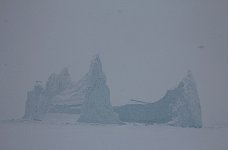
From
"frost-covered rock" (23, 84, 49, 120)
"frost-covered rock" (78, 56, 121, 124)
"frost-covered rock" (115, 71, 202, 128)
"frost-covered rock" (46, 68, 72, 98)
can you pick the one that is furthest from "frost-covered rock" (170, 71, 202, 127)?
"frost-covered rock" (23, 84, 49, 120)

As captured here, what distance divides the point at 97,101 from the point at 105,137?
216 millimetres

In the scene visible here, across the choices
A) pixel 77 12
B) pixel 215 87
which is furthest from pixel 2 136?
pixel 215 87

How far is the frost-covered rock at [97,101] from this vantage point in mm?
1828

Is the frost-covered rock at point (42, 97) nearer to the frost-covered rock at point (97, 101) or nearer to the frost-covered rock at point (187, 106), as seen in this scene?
the frost-covered rock at point (97, 101)

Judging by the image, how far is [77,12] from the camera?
1912 millimetres

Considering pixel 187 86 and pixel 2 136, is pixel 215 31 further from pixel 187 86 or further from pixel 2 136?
pixel 2 136

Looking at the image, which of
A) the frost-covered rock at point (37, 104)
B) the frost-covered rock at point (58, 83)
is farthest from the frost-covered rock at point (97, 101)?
the frost-covered rock at point (37, 104)

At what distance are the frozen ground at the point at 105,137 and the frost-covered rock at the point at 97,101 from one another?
43 millimetres

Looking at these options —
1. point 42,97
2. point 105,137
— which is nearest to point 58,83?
point 42,97

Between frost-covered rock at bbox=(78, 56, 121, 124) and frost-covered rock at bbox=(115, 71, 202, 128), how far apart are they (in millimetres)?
99

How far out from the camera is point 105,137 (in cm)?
181

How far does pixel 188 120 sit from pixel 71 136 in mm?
688

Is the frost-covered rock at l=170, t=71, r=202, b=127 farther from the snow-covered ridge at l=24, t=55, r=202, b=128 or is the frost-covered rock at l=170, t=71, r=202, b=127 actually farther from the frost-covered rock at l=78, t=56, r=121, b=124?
the frost-covered rock at l=78, t=56, r=121, b=124

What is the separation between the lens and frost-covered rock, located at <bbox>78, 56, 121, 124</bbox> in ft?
6.00
